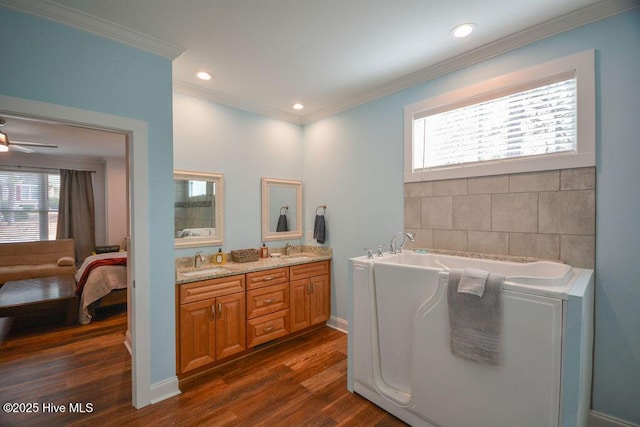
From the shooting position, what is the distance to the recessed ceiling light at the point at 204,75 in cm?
256

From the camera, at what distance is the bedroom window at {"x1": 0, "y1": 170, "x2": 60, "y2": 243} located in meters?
5.41

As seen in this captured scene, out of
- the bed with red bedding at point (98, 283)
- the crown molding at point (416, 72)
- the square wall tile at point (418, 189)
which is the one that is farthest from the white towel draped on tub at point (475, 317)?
the bed with red bedding at point (98, 283)

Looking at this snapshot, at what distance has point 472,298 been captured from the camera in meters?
1.53

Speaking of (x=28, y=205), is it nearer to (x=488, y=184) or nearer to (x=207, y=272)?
(x=207, y=272)

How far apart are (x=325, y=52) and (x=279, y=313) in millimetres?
2510

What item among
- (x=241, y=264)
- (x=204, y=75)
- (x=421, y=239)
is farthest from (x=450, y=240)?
(x=204, y=75)

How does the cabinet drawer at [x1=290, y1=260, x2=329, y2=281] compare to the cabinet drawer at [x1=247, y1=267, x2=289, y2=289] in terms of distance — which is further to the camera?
the cabinet drawer at [x1=290, y1=260, x2=329, y2=281]

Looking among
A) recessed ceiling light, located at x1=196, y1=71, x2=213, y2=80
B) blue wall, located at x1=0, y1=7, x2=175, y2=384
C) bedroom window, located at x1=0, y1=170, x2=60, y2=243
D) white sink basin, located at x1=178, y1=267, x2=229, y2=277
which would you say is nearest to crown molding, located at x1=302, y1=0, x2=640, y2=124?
recessed ceiling light, located at x1=196, y1=71, x2=213, y2=80

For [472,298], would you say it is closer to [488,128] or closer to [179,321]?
[488,128]

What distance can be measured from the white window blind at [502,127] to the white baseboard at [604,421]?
1.69 metres

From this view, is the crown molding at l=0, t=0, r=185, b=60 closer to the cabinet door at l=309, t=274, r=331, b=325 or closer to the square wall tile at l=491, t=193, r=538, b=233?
the cabinet door at l=309, t=274, r=331, b=325

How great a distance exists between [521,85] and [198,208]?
3.03 metres

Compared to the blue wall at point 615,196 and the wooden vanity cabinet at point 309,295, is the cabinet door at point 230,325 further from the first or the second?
the blue wall at point 615,196

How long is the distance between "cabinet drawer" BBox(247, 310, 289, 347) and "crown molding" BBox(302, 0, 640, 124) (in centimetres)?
251
